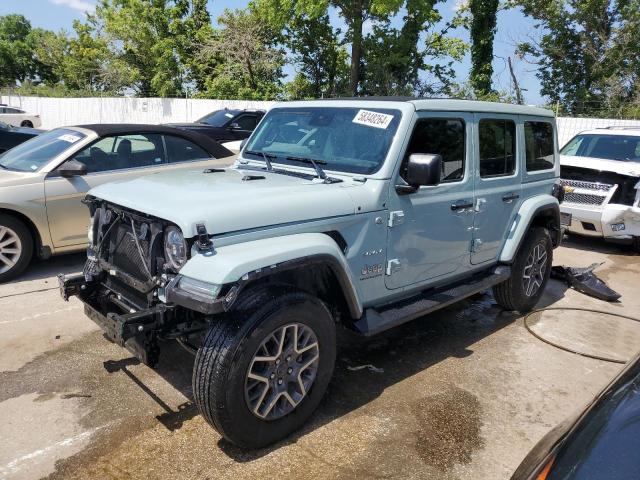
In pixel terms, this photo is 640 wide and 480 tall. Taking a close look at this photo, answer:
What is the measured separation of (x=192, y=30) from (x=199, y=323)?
2870 cm

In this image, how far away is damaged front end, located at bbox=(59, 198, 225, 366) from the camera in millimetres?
2775

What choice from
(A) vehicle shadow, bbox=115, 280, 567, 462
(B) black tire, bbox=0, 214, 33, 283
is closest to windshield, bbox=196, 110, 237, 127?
(B) black tire, bbox=0, 214, 33, 283

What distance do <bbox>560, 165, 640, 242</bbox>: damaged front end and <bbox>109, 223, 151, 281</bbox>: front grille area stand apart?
21.4 feet

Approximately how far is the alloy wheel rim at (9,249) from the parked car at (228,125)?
611 centimetres

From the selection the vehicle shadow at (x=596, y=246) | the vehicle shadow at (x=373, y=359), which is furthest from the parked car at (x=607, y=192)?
the vehicle shadow at (x=373, y=359)

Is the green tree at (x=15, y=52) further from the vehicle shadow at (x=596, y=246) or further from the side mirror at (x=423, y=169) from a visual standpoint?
the side mirror at (x=423, y=169)

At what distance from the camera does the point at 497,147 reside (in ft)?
15.5

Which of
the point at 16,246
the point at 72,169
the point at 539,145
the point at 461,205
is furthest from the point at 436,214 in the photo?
the point at 16,246

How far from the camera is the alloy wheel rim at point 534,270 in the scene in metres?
5.32

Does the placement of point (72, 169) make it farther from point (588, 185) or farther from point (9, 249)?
point (588, 185)

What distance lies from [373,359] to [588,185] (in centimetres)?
563

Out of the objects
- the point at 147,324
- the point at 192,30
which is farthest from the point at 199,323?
the point at 192,30

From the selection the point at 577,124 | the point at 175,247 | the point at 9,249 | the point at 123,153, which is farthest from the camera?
the point at 577,124

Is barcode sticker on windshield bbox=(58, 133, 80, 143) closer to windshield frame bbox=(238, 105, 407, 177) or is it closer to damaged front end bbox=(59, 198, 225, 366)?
windshield frame bbox=(238, 105, 407, 177)
